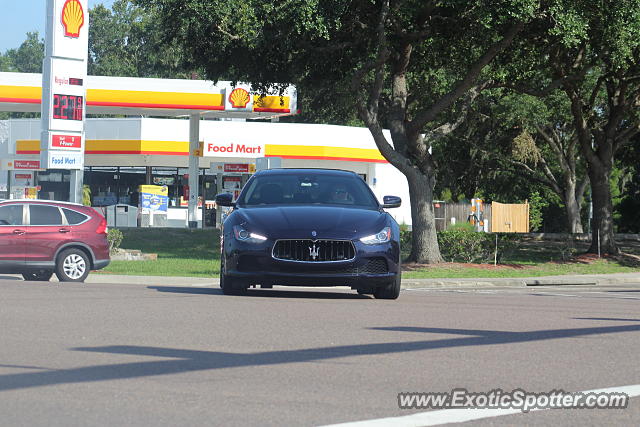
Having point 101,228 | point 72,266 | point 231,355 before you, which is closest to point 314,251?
point 231,355

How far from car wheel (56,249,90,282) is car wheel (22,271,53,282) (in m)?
0.76

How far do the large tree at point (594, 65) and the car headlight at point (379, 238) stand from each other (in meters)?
12.2

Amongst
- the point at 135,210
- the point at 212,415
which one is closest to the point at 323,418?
the point at 212,415

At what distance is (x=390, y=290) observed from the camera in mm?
14141

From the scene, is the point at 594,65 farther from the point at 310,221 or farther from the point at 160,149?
the point at 160,149

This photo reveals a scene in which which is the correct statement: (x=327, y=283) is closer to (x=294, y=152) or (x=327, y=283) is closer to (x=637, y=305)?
(x=637, y=305)

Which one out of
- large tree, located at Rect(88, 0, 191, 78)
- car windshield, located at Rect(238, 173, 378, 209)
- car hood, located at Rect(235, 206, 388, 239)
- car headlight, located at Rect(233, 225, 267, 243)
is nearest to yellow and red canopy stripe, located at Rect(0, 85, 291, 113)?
car windshield, located at Rect(238, 173, 378, 209)

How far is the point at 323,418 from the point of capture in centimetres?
621

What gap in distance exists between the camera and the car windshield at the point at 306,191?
47.6ft

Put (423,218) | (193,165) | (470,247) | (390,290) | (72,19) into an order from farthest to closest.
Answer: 1. (193,165)
2. (470,247)
3. (423,218)
4. (72,19)
5. (390,290)

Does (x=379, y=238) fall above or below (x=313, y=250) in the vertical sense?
above

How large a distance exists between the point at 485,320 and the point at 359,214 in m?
2.46

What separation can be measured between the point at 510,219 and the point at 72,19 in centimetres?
1381

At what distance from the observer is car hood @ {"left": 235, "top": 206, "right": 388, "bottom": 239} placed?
43.1 feet
